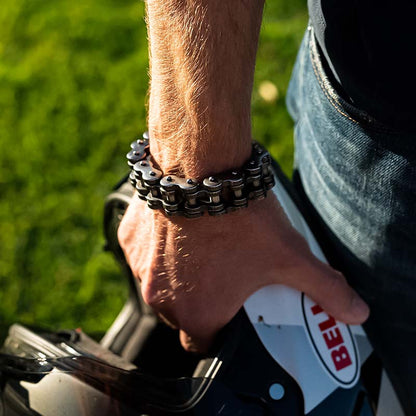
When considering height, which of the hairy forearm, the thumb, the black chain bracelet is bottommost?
the thumb

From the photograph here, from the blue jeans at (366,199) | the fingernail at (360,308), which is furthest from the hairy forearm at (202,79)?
the fingernail at (360,308)

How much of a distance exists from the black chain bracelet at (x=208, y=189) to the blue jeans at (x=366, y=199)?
0.18 meters

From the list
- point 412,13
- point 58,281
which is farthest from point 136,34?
point 412,13

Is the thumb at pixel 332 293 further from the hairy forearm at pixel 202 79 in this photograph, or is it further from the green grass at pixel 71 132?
the green grass at pixel 71 132

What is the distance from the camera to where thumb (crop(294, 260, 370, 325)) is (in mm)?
1157

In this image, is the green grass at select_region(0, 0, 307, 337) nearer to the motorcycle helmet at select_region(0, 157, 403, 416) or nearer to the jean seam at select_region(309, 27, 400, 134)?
the motorcycle helmet at select_region(0, 157, 403, 416)

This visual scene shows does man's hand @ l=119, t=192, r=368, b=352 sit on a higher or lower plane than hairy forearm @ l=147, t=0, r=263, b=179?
lower

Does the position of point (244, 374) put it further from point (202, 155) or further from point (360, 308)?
point (202, 155)

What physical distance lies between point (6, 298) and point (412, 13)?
2005 millimetres

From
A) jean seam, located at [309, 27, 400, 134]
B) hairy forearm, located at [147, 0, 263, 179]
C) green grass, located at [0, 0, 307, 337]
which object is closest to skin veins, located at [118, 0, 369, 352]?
hairy forearm, located at [147, 0, 263, 179]

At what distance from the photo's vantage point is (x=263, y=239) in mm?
1052

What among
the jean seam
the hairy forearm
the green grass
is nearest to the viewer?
the hairy forearm

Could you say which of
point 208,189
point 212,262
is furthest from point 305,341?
point 208,189

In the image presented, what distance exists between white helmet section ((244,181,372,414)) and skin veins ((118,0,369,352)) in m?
0.03
